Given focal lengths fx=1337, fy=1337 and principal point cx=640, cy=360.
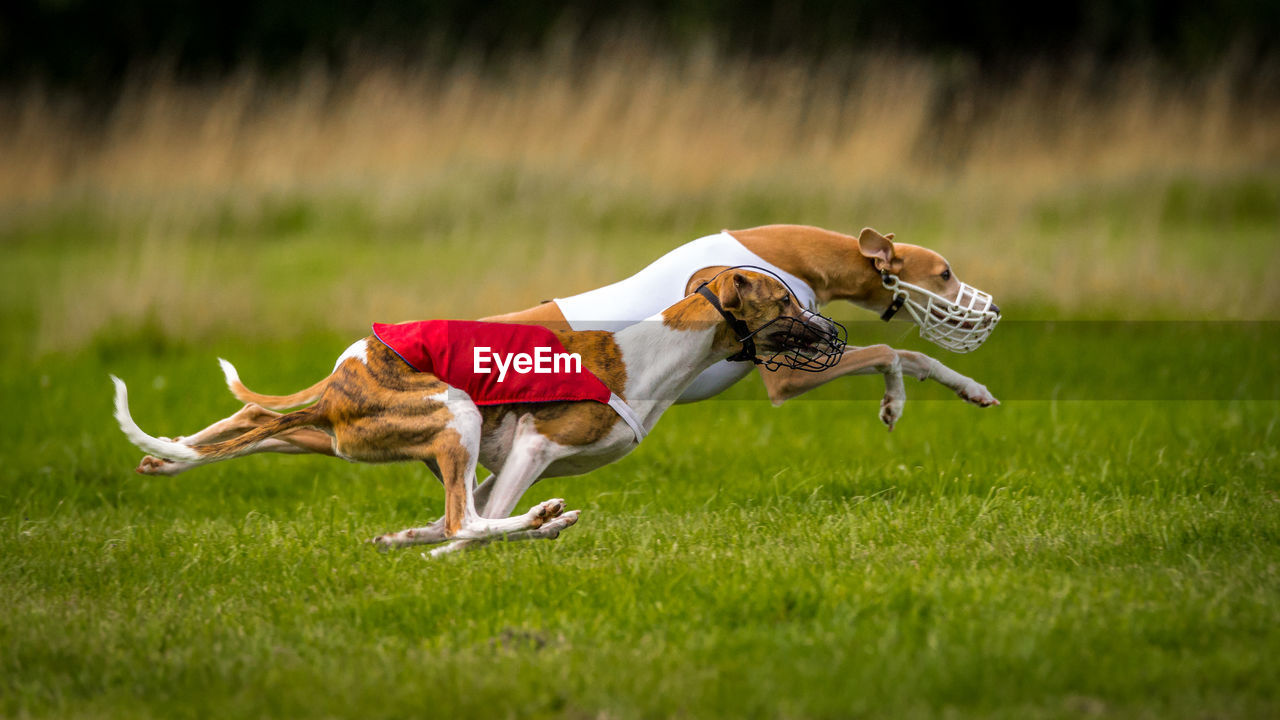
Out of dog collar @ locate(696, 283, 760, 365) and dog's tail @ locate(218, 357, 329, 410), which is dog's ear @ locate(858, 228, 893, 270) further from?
dog's tail @ locate(218, 357, 329, 410)

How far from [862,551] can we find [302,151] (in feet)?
37.0

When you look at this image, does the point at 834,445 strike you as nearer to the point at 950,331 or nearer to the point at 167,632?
the point at 950,331

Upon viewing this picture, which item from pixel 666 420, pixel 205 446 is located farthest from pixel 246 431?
pixel 666 420

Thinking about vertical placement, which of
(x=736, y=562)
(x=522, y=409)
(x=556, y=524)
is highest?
(x=522, y=409)

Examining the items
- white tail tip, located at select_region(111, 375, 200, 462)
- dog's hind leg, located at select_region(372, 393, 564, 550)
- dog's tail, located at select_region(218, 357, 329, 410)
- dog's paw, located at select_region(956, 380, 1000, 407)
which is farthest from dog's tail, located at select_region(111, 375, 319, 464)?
dog's paw, located at select_region(956, 380, 1000, 407)

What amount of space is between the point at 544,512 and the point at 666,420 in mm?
3632

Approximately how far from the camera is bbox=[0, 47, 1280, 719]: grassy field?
3.56 m

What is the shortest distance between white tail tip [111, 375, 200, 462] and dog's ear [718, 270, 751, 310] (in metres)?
1.90

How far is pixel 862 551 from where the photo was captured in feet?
14.9

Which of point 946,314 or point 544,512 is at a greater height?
point 946,314

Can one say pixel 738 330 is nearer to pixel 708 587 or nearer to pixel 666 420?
pixel 708 587

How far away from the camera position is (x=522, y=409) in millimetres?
4699

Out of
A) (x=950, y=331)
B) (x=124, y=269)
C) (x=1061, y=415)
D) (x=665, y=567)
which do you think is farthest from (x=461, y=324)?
(x=124, y=269)

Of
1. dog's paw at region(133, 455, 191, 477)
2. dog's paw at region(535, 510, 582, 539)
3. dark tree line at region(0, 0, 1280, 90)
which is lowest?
dog's paw at region(535, 510, 582, 539)
